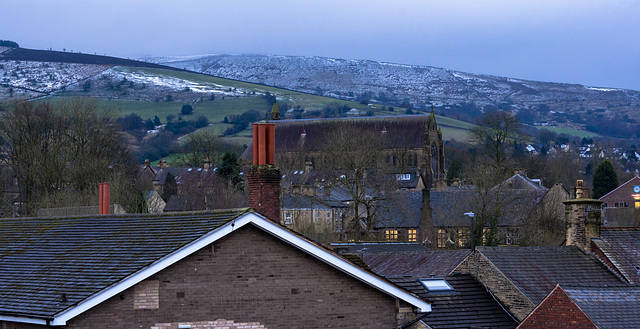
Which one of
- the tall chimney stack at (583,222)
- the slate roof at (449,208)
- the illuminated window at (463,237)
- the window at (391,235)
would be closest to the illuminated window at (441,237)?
the slate roof at (449,208)

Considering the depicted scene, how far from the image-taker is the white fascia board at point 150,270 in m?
15.8

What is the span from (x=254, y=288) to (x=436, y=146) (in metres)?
142

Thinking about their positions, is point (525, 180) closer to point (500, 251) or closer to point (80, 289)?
point (500, 251)

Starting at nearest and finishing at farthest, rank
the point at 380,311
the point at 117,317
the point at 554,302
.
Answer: the point at 117,317
the point at 380,311
the point at 554,302

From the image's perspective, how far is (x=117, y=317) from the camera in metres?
16.3

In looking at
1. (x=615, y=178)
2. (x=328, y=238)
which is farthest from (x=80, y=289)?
(x=615, y=178)

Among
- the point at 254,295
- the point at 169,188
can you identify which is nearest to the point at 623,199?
the point at 169,188

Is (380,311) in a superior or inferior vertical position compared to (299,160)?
superior

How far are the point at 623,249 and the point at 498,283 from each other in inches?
264

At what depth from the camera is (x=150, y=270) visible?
641 inches

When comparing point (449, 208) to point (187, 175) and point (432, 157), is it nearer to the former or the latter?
point (187, 175)

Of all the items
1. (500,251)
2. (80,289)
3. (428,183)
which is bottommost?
(428,183)

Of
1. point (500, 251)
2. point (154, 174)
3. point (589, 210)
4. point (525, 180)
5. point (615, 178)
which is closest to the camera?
point (500, 251)

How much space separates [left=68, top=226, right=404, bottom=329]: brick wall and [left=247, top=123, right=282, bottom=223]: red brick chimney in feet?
5.20
